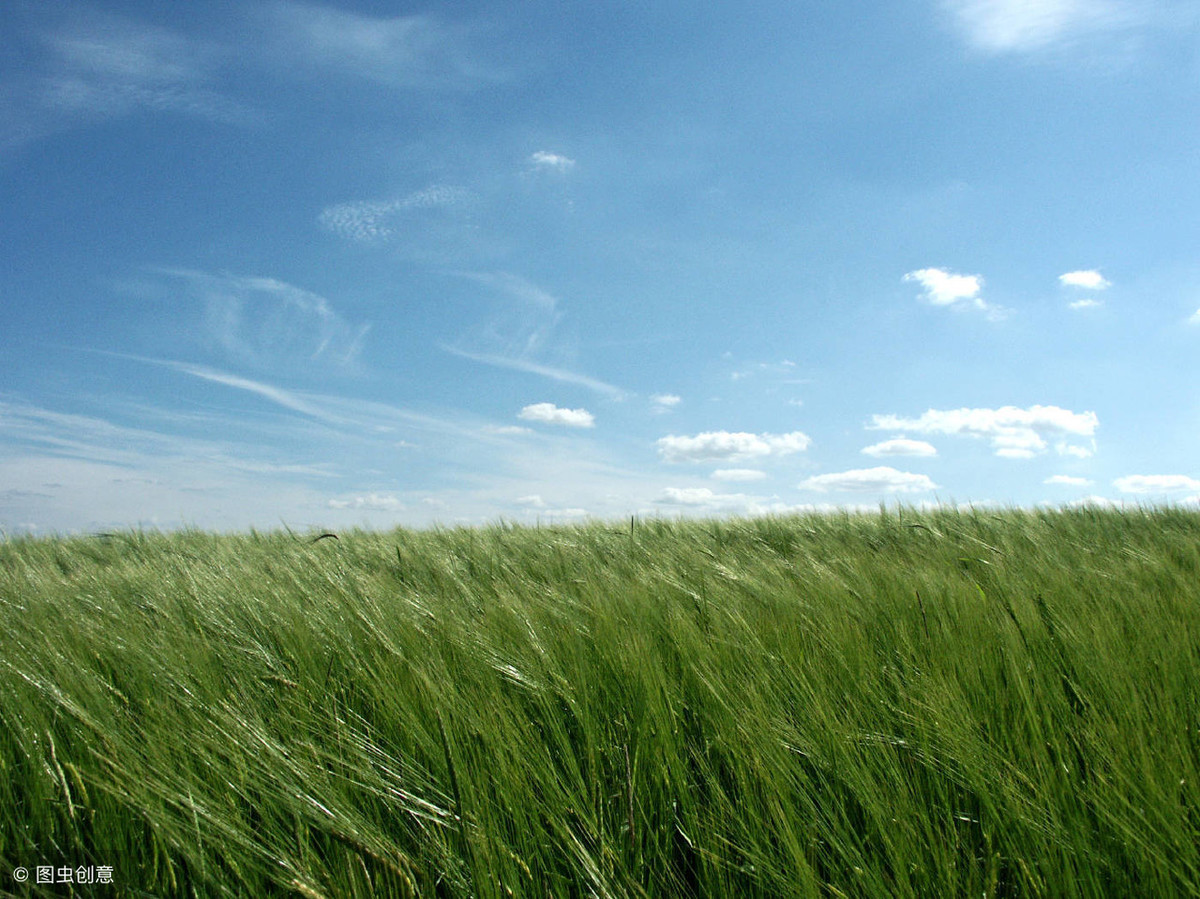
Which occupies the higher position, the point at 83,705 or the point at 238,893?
the point at 83,705

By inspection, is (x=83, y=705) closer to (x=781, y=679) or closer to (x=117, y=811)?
(x=117, y=811)

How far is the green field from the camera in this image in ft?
3.46

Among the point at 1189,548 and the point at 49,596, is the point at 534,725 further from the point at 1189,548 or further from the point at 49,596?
the point at 1189,548

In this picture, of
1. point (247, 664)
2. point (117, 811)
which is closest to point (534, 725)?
point (117, 811)

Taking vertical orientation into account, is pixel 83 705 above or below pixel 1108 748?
above

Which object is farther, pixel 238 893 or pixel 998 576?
pixel 998 576

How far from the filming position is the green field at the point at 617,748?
1054 millimetres

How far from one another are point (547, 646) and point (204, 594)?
1728 mm

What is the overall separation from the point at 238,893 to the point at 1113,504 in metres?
9.10

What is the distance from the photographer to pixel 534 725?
158cm

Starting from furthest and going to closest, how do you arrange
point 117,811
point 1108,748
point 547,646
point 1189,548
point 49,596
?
point 1189,548, point 49,596, point 547,646, point 1108,748, point 117,811

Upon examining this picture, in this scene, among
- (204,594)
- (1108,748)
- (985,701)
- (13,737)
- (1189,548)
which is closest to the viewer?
(1108,748)

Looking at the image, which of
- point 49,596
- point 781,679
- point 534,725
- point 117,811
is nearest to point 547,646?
point 534,725

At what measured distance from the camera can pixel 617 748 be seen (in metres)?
1.42
